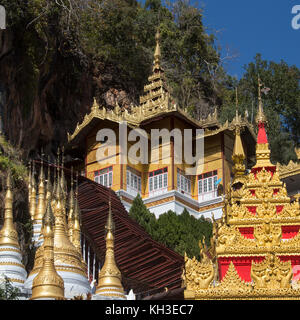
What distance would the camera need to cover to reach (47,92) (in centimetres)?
3544

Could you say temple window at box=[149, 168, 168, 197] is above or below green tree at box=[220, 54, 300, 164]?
below

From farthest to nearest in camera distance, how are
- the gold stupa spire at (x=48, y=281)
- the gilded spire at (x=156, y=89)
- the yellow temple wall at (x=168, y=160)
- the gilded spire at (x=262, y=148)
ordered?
the gilded spire at (x=156, y=89)
the yellow temple wall at (x=168, y=160)
the gilded spire at (x=262, y=148)
the gold stupa spire at (x=48, y=281)

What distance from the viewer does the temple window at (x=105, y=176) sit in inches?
1515

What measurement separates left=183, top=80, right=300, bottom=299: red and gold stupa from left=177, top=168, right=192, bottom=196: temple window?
Result: 22.9 m

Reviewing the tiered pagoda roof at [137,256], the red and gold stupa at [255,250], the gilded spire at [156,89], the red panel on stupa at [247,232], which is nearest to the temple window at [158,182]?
the gilded spire at [156,89]

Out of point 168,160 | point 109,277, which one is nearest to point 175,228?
point 168,160

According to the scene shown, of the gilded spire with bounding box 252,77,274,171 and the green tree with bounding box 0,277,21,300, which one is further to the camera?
the gilded spire with bounding box 252,77,274,171

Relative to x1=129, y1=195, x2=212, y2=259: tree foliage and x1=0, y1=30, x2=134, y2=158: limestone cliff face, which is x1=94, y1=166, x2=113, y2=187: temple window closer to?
x1=0, y1=30, x2=134, y2=158: limestone cliff face

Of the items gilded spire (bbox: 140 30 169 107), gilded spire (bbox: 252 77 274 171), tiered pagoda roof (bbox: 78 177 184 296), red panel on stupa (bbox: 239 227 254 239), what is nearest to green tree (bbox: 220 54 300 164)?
gilded spire (bbox: 140 30 169 107)

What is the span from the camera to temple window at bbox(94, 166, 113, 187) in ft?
126

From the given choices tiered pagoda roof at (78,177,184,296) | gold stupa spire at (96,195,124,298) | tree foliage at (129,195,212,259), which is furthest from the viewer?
tree foliage at (129,195,212,259)

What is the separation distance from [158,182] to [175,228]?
6.50 meters

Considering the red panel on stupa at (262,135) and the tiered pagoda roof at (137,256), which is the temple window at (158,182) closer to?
the tiered pagoda roof at (137,256)

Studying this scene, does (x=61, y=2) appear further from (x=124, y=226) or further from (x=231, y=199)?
(x=231, y=199)
